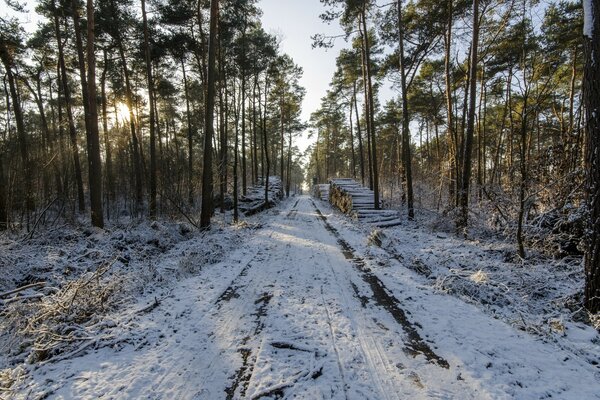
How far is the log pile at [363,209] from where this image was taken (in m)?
13.8

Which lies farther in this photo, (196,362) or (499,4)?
(499,4)

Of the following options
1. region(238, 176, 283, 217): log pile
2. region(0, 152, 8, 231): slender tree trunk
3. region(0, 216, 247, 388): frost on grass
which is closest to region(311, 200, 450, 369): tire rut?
region(0, 216, 247, 388): frost on grass

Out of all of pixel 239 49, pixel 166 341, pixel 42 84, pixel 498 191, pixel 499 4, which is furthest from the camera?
pixel 42 84

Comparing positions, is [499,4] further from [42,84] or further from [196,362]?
[42,84]

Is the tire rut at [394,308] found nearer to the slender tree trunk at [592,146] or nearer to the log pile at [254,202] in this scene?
the slender tree trunk at [592,146]

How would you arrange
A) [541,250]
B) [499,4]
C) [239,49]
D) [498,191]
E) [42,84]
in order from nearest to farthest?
[541,250]
[498,191]
[499,4]
[239,49]
[42,84]

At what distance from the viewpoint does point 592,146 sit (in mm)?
4121

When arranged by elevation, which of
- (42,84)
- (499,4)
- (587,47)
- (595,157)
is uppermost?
(42,84)

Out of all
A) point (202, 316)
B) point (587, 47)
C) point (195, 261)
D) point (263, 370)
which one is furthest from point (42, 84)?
point (587, 47)

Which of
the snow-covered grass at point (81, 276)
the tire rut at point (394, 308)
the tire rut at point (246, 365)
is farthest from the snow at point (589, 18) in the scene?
the snow-covered grass at point (81, 276)

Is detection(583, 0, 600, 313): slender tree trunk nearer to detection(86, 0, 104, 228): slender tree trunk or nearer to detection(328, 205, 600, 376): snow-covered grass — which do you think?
detection(328, 205, 600, 376): snow-covered grass

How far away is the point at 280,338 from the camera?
149 inches

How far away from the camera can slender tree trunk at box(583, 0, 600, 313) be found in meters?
4.07

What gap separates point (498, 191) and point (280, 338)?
7363 millimetres
